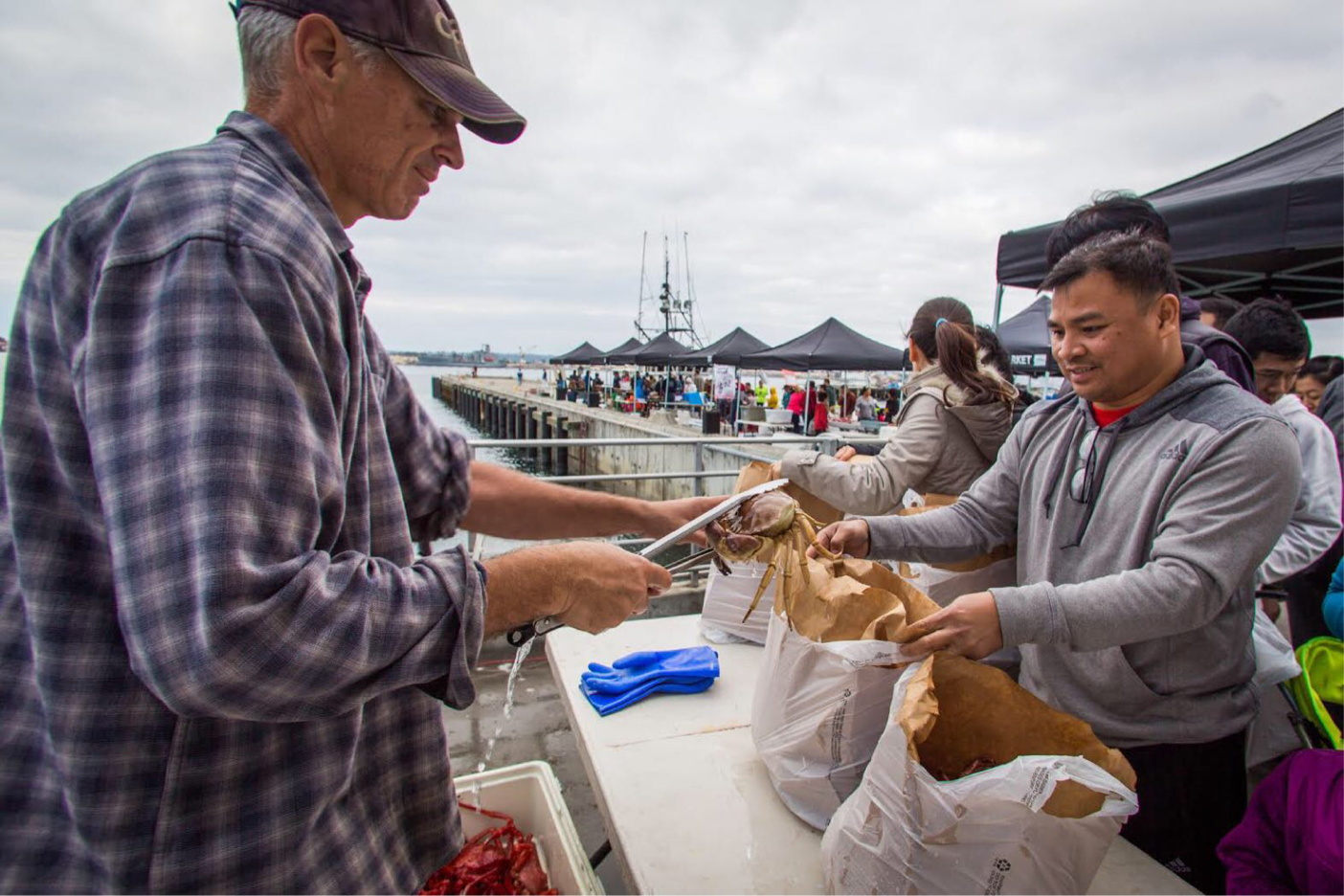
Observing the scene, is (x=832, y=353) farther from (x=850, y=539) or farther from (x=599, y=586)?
(x=599, y=586)

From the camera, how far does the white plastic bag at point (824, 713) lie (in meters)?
1.60

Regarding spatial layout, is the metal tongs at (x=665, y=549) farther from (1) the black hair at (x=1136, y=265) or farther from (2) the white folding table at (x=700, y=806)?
(1) the black hair at (x=1136, y=265)

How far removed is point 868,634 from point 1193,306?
169 cm

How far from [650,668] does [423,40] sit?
212 centimetres

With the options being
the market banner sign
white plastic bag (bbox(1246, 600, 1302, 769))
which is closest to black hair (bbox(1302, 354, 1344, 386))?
white plastic bag (bbox(1246, 600, 1302, 769))

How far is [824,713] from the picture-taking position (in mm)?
1657

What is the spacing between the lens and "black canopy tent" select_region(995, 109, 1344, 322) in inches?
127

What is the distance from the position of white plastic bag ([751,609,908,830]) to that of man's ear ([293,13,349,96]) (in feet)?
4.94

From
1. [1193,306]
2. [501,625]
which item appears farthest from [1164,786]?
[501,625]

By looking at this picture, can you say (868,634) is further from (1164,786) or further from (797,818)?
(1164,786)

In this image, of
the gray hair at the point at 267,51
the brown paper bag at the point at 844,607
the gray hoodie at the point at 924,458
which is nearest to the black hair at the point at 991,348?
the gray hoodie at the point at 924,458

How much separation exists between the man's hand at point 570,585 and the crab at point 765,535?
552 millimetres

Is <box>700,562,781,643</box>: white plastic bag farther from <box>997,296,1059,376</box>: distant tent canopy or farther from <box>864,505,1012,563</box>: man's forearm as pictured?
<box>997,296,1059,376</box>: distant tent canopy

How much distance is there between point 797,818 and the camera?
1740 millimetres
